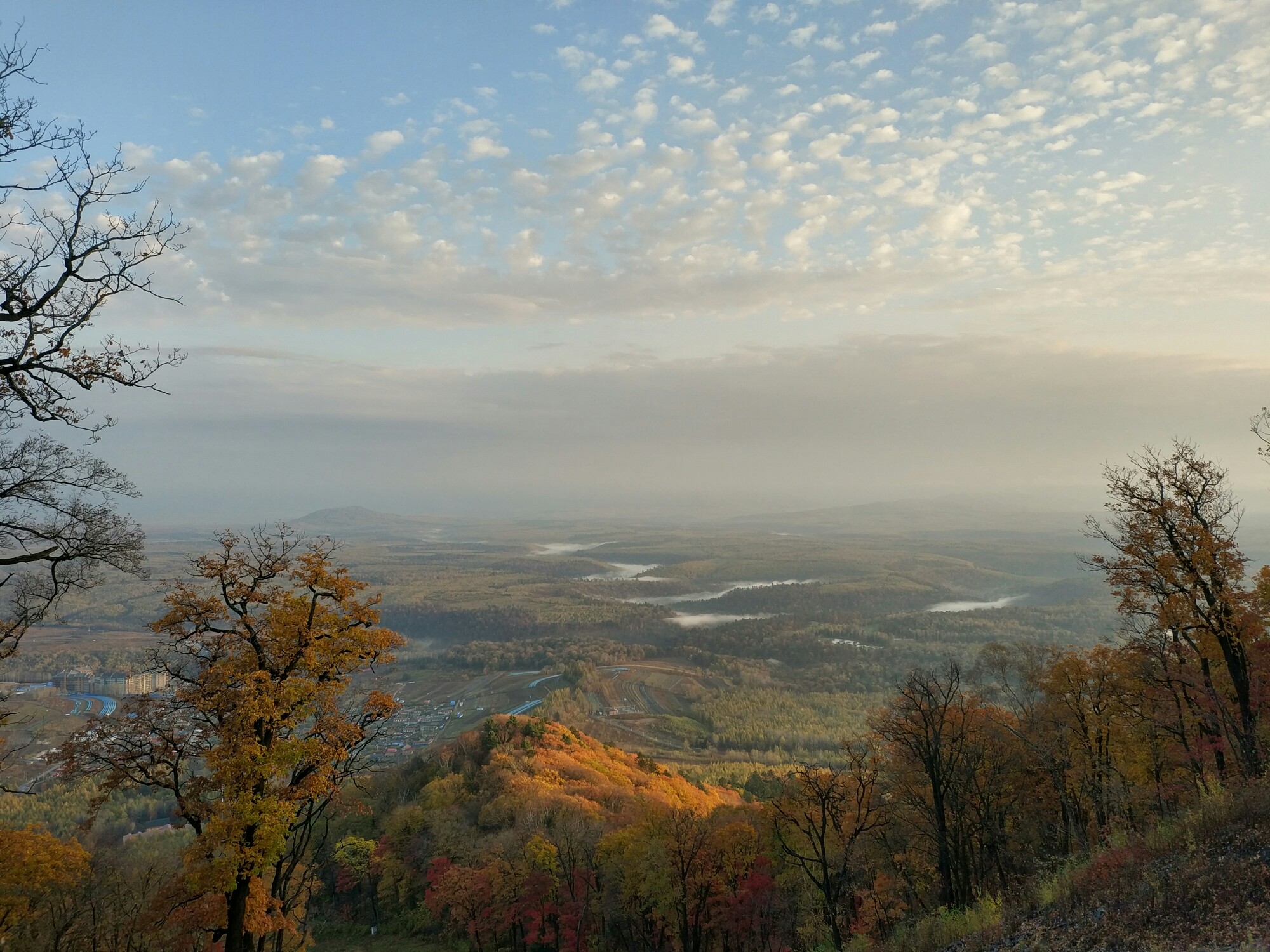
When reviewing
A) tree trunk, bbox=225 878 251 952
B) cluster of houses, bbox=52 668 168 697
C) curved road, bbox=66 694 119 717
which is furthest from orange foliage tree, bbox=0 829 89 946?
cluster of houses, bbox=52 668 168 697

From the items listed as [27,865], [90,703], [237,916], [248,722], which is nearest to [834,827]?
[237,916]

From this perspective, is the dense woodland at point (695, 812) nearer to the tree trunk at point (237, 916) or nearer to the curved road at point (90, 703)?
the tree trunk at point (237, 916)

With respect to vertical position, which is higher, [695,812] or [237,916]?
[237,916]

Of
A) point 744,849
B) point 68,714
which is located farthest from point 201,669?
point 68,714

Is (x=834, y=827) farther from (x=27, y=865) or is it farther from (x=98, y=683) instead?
(x=98, y=683)

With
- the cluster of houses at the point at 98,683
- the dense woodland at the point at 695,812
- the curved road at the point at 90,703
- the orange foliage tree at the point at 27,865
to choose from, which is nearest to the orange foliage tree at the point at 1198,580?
the dense woodland at the point at 695,812

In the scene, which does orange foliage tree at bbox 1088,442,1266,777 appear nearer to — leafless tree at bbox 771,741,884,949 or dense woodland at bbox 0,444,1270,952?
dense woodland at bbox 0,444,1270,952

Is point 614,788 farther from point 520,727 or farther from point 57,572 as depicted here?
point 57,572

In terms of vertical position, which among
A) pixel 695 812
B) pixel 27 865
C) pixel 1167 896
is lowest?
pixel 695 812

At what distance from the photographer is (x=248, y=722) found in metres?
15.4

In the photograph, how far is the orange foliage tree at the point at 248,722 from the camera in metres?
15.1

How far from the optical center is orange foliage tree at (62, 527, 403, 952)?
15.1m

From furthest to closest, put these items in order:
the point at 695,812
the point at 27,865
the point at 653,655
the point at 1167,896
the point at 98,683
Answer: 1. the point at 653,655
2. the point at 98,683
3. the point at 695,812
4. the point at 27,865
5. the point at 1167,896

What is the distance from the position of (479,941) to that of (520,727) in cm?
2865
